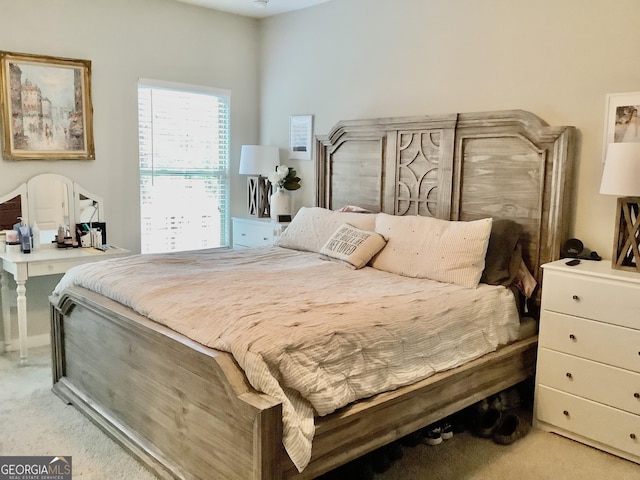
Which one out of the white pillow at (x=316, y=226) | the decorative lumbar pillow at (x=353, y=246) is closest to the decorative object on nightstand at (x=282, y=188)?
the white pillow at (x=316, y=226)

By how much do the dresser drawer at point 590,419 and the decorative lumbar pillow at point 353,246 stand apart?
1.17 meters

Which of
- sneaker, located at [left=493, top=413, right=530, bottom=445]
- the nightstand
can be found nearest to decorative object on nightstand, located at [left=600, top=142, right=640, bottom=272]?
sneaker, located at [left=493, top=413, right=530, bottom=445]

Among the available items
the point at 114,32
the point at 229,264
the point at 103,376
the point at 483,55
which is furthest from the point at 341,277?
the point at 114,32

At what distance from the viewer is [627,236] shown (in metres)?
2.72

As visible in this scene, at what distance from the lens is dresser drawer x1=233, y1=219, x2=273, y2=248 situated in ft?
14.8

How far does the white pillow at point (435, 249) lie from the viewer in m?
2.95

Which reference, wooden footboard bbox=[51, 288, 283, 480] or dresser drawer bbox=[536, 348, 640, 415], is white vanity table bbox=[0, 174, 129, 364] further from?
dresser drawer bbox=[536, 348, 640, 415]

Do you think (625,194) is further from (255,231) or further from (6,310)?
(6,310)

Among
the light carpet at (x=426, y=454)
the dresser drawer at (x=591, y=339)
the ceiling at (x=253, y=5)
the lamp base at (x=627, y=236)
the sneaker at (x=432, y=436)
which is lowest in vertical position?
the light carpet at (x=426, y=454)

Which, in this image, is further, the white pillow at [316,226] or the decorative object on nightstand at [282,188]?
the decorative object on nightstand at [282,188]

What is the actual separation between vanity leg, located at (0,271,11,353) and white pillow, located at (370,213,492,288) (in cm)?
249

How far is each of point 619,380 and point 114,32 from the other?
12.9 feet

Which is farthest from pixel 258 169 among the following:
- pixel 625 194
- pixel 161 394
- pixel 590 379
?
pixel 590 379

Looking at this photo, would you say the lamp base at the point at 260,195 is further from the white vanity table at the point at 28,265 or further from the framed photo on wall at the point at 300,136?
the white vanity table at the point at 28,265
